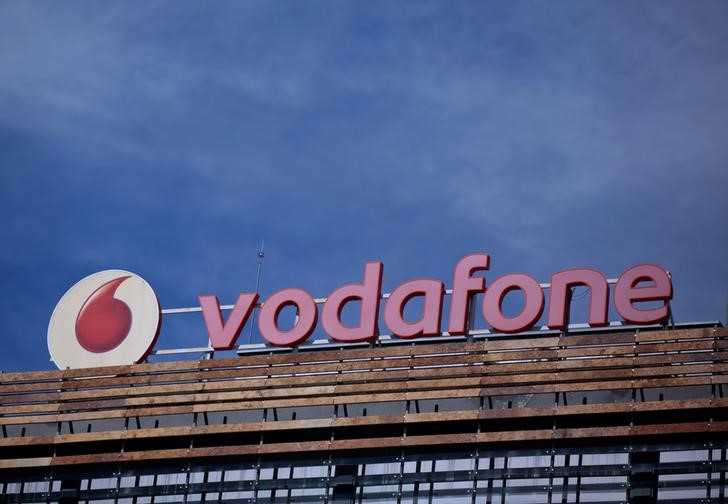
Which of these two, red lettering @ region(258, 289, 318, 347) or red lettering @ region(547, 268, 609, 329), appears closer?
Answer: red lettering @ region(547, 268, 609, 329)

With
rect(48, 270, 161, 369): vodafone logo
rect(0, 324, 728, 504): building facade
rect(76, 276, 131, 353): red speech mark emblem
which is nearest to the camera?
rect(0, 324, 728, 504): building facade

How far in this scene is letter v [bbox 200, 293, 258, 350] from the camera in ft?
224

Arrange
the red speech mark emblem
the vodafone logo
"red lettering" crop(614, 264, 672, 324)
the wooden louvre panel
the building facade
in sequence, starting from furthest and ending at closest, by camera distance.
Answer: the red speech mark emblem → the vodafone logo → "red lettering" crop(614, 264, 672, 324) → the wooden louvre panel → the building facade

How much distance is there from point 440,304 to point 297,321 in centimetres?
607

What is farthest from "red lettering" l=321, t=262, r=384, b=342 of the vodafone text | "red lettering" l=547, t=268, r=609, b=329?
"red lettering" l=547, t=268, r=609, b=329

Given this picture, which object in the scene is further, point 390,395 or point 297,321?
point 297,321

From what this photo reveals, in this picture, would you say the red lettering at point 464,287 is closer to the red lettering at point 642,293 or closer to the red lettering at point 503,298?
the red lettering at point 503,298

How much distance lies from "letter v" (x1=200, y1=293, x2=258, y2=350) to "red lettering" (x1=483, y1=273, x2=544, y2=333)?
33.2ft

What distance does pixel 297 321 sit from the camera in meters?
68.0

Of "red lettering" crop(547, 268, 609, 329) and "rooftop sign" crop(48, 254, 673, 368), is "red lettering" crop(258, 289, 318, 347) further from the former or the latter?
"red lettering" crop(547, 268, 609, 329)

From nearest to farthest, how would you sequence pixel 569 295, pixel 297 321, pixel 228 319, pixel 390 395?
pixel 390 395 → pixel 569 295 → pixel 297 321 → pixel 228 319

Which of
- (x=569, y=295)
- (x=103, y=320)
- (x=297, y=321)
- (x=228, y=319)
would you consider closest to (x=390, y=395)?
(x=297, y=321)

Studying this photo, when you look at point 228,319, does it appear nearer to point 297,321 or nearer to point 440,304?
point 297,321

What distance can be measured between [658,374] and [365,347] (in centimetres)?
1380
